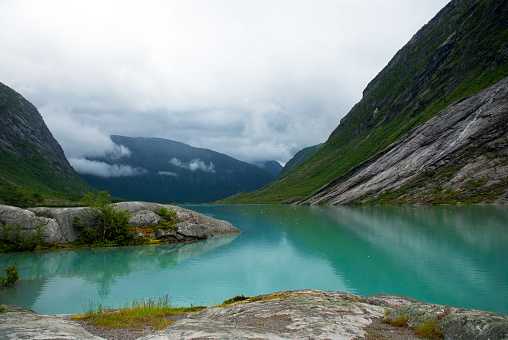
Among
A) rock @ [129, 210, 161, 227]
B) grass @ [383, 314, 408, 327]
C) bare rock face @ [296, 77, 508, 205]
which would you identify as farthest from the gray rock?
bare rock face @ [296, 77, 508, 205]

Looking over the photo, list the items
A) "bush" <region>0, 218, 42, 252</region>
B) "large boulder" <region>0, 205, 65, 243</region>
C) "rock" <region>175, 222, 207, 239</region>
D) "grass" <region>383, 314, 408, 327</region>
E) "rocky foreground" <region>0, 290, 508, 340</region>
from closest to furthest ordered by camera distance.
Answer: "rocky foreground" <region>0, 290, 508, 340</region>, "grass" <region>383, 314, 408, 327</region>, "bush" <region>0, 218, 42, 252</region>, "large boulder" <region>0, 205, 65, 243</region>, "rock" <region>175, 222, 207, 239</region>

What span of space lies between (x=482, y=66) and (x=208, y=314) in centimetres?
17900

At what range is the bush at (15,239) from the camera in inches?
1711

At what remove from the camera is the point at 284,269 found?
34.4 metres

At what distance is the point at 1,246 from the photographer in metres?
43.4

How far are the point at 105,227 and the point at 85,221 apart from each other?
340 centimetres

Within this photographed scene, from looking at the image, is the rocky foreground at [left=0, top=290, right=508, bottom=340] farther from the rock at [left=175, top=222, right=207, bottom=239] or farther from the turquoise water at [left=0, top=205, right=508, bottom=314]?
the rock at [left=175, top=222, right=207, bottom=239]

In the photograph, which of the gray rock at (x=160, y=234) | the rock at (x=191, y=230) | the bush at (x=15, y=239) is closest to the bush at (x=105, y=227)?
the gray rock at (x=160, y=234)

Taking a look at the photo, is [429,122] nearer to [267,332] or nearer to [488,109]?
[488,109]

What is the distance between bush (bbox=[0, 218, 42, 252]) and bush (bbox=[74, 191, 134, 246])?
6.45 m

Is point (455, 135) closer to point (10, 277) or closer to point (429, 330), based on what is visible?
point (429, 330)

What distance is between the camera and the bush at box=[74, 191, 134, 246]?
50.1m

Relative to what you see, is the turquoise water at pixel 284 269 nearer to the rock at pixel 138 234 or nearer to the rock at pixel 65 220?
the rock at pixel 65 220

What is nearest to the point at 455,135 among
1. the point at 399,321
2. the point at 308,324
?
the point at 399,321
